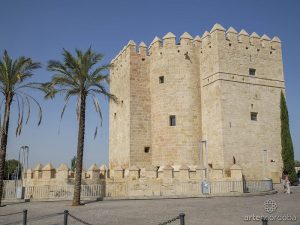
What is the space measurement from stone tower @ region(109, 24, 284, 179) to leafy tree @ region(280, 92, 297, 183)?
13.9 inches

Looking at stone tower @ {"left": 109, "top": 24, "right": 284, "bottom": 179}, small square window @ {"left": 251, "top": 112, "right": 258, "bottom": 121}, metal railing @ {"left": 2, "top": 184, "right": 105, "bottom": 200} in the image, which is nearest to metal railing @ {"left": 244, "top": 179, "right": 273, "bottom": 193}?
stone tower @ {"left": 109, "top": 24, "right": 284, "bottom": 179}

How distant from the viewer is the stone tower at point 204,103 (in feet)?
76.3

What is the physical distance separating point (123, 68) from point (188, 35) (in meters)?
6.23

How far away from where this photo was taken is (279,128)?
24812 mm

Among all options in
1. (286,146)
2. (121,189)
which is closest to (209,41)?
(286,146)

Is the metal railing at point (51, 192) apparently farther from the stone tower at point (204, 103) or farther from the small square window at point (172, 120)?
the small square window at point (172, 120)

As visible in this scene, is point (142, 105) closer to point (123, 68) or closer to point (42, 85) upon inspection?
point (123, 68)

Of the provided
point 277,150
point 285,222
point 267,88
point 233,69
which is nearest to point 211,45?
point 233,69

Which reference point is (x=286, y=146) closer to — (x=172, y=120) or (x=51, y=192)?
(x=172, y=120)

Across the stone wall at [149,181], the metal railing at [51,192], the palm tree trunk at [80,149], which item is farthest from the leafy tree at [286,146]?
the palm tree trunk at [80,149]

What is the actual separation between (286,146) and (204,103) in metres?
6.64

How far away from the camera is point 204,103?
2534cm

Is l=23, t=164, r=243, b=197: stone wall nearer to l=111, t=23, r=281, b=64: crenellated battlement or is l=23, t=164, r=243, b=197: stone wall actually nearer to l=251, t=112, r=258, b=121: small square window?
l=251, t=112, r=258, b=121: small square window

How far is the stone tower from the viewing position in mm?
23266
